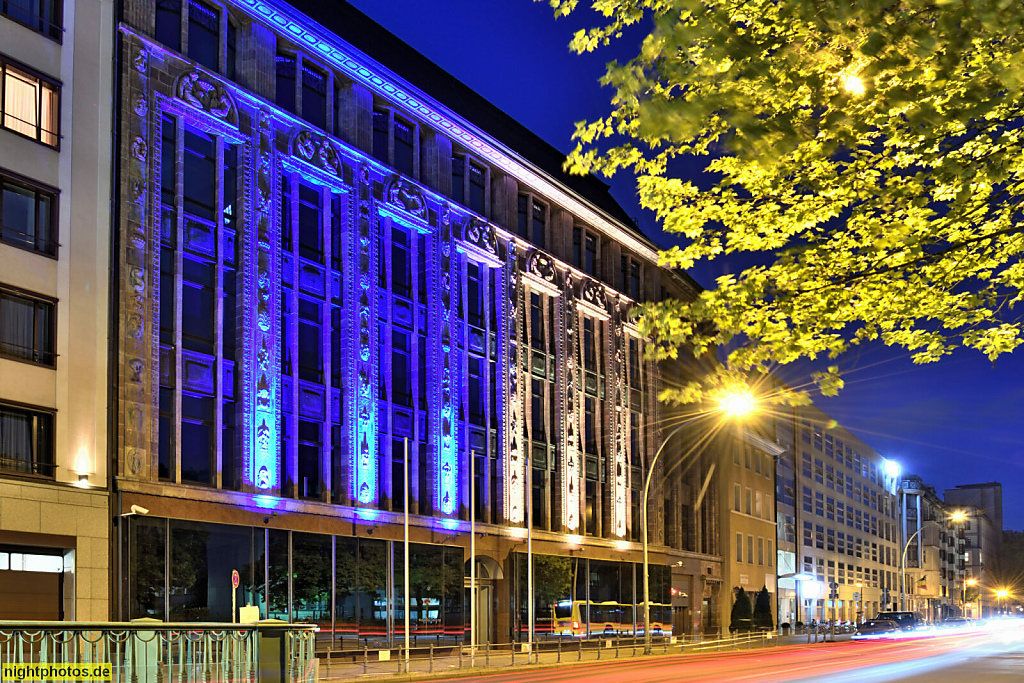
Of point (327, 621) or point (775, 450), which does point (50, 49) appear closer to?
point (327, 621)

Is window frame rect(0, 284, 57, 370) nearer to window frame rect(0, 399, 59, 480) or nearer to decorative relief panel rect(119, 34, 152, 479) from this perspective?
window frame rect(0, 399, 59, 480)

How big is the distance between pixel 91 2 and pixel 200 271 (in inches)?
351

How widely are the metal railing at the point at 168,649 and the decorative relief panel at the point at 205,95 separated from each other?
26.6 meters

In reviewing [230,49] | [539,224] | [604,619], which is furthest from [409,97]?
[604,619]

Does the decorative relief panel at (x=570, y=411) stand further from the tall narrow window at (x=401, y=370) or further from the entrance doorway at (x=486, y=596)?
the tall narrow window at (x=401, y=370)

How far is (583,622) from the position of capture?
59062mm

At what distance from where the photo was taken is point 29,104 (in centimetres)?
3238

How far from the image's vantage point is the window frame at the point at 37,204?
31.2m

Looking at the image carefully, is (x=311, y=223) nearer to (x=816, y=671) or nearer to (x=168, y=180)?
(x=168, y=180)

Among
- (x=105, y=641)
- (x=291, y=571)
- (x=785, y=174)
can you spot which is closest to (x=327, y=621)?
(x=291, y=571)

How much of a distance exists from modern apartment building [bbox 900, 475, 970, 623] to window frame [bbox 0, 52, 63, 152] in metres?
130

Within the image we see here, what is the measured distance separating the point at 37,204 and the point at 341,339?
45.0 ft

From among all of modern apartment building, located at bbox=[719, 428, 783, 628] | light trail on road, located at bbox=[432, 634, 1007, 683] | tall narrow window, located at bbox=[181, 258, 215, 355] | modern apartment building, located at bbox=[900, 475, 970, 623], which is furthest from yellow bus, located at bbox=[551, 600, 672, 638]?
modern apartment building, located at bbox=[900, 475, 970, 623]

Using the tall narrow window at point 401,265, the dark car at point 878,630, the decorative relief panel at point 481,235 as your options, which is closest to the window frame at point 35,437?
the tall narrow window at point 401,265
